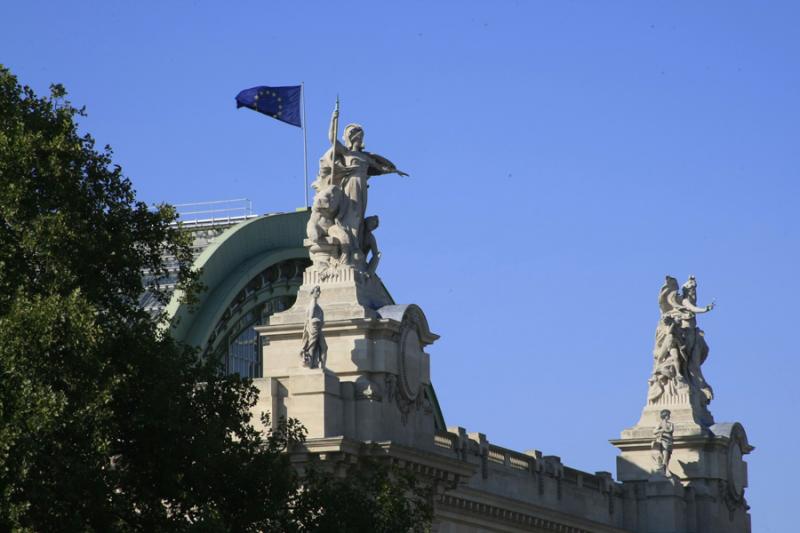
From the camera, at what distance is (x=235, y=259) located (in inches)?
3866

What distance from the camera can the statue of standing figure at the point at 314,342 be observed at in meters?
60.3

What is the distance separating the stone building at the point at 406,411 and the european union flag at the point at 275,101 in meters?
8.18

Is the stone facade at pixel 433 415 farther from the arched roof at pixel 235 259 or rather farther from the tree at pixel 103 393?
the arched roof at pixel 235 259

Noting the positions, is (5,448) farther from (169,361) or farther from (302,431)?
(302,431)

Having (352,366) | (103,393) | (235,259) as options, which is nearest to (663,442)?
(352,366)

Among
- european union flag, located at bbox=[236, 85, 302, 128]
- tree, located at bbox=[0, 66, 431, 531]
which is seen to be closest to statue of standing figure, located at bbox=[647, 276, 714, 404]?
european union flag, located at bbox=[236, 85, 302, 128]

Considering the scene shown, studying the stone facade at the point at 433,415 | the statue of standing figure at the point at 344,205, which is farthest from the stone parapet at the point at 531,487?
the statue of standing figure at the point at 344,205

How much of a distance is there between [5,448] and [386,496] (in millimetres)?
9095

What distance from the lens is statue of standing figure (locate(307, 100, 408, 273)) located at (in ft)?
208

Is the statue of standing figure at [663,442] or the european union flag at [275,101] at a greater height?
the european union flag at [275,101]

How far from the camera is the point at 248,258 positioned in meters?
99.4

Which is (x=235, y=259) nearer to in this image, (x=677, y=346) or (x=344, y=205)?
(x=677, y=346)

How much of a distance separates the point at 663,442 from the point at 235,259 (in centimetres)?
2368

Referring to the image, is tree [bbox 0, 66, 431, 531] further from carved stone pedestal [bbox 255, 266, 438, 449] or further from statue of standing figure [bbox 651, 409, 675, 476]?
statue of standing figure [bbox 651, 409, 675, 476]
